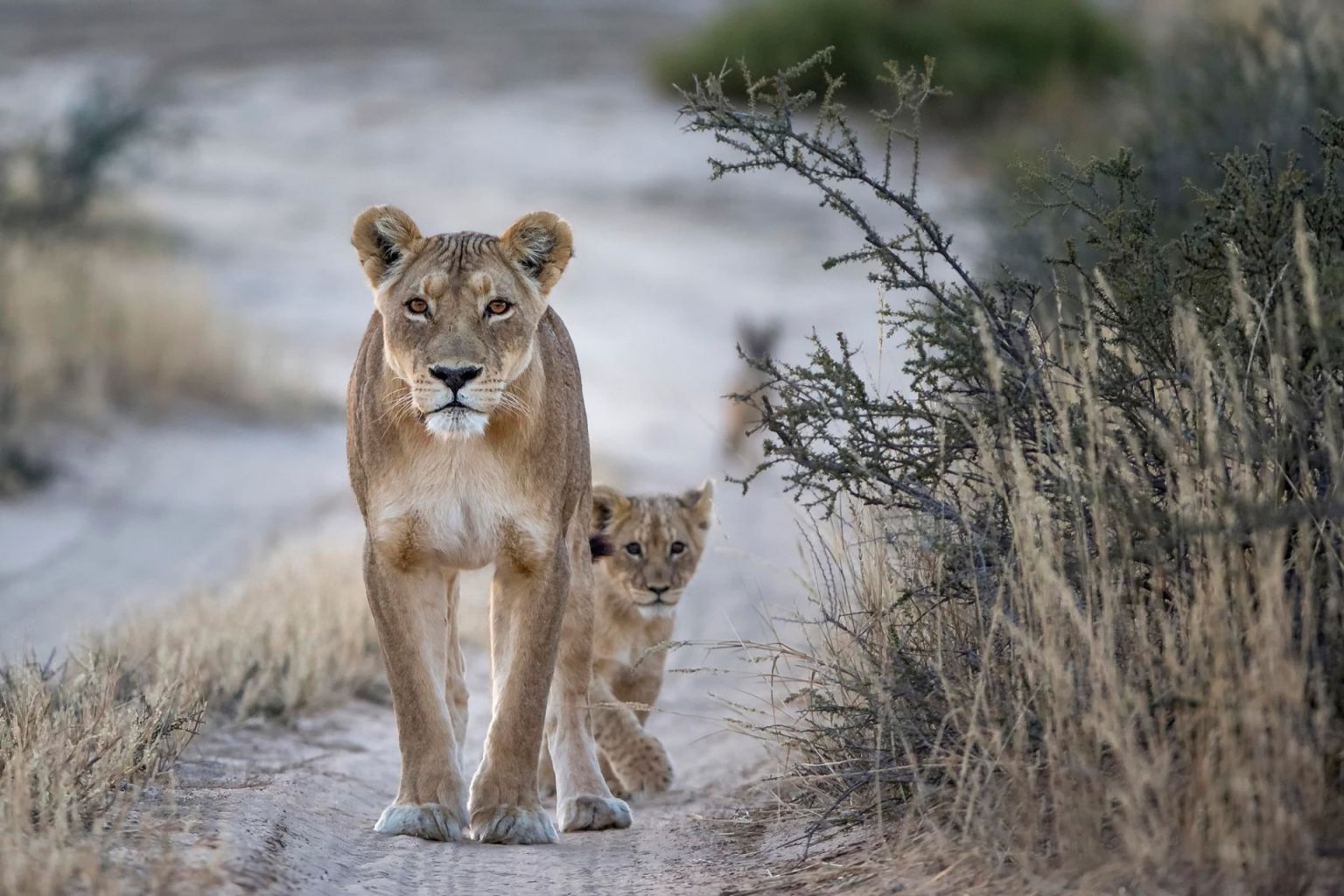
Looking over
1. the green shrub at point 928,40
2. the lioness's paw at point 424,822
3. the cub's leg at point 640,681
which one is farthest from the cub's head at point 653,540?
the green shrub at point 928,40

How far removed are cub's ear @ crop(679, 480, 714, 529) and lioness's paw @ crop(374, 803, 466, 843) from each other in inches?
103

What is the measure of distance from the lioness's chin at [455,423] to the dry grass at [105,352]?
26.7 ft

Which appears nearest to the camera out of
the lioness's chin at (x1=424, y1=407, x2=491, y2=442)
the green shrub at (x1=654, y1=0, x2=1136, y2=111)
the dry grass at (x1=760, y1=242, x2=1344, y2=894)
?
the dry grass at (x1=760, y1=242, x2=1344, y2=894)

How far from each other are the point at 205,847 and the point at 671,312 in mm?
17894

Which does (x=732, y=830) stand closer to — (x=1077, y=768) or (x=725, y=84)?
(x=1077, y=768)

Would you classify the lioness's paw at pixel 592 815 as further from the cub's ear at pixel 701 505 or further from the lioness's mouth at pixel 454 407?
the cub's ear at pixel 701 505

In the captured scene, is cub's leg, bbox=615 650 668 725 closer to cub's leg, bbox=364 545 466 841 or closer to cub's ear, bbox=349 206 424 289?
cub's leg, bbox=364 545 466 841

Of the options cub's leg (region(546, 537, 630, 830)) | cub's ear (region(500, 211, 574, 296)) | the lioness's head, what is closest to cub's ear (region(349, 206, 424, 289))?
the lioness's head

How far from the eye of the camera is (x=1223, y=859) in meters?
3.76

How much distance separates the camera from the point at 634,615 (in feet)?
24.3

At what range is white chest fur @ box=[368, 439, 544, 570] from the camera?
5445 mm

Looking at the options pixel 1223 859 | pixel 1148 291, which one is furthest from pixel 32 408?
pixel 1223 859

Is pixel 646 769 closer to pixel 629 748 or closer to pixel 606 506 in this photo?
pixel 629 748

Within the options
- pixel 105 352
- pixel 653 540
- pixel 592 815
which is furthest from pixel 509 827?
pixel 105 352
